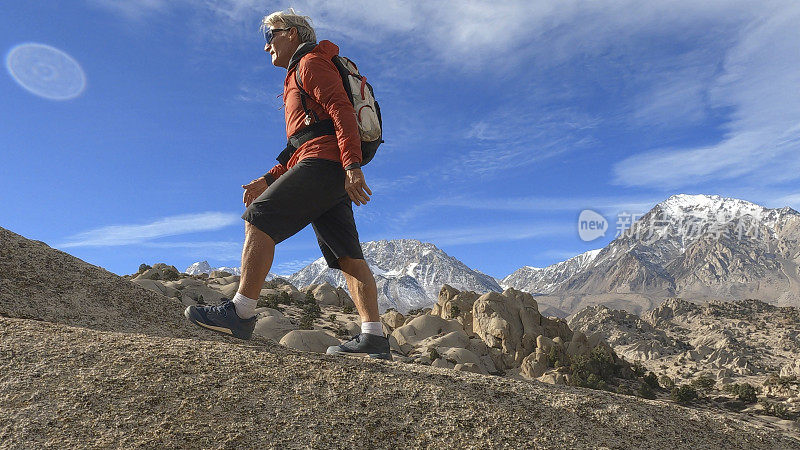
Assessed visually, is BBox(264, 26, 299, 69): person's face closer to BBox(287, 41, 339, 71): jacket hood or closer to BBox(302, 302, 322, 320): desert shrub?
BBox(287, 41, 339, 71): jacket hood

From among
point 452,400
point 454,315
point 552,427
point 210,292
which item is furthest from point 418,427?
point 454,315

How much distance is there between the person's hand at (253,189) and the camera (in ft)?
17.0

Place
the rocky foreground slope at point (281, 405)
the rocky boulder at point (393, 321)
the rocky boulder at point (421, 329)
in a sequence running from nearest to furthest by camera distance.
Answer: the rocky foreground slope at point (281, 405)
the rocky boulder at point (421, 329)
the rocky boulder at point (393, 321)

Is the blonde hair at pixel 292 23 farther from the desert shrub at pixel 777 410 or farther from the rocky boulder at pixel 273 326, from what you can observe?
the desert shrub at pixel 777 410

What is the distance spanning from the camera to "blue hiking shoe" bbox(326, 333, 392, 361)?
4957 mm

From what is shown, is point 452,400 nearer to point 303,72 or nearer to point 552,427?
point 552,427

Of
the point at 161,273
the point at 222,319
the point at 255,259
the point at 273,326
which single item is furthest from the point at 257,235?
the point at 161,273

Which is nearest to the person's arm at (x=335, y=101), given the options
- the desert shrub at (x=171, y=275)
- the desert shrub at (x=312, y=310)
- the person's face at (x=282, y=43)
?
the person's face at (x=282, y=43)

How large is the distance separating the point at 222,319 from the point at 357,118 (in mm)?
2063

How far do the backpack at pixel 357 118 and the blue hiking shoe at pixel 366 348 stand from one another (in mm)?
1636

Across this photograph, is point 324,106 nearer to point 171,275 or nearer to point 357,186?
point 357,186

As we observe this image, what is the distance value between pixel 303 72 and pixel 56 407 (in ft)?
10.2

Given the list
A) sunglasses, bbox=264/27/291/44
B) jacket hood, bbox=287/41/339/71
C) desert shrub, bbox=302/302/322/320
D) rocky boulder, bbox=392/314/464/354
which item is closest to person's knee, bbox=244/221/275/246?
jacket hood, bbox=287/41/339/71

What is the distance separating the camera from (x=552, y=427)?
3.96 metres
